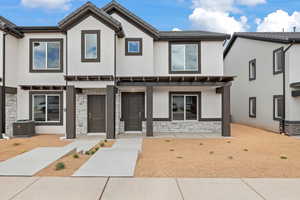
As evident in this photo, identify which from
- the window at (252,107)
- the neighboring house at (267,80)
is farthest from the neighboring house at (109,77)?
the window at (252,107)

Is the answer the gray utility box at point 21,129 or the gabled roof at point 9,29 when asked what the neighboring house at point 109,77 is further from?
the gray utility box at point 21,129

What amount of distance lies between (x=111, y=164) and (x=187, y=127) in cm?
758

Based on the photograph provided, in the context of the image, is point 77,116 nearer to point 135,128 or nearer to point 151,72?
point 135,128

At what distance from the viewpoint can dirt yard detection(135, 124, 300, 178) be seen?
5.23 metres

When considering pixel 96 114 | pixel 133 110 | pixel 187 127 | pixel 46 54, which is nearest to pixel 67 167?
pixel 96 114

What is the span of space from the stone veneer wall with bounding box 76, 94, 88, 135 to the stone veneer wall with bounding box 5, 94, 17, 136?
12.0ft

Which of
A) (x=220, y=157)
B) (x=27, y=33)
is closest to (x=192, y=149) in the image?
(x=220, y=157)

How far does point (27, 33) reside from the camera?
38.3 feet

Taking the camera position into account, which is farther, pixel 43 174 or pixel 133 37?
pixel 133 37

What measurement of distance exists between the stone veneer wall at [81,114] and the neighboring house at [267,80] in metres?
11.9

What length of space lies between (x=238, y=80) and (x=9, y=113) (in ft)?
56.7

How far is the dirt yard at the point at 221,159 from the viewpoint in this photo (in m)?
5.23

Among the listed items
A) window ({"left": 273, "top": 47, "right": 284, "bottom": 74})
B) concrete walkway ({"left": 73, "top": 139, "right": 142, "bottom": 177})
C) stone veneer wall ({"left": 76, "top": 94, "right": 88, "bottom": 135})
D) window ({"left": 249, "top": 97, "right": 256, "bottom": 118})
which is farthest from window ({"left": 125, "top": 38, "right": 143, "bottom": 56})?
window ({"left": 249, "top": 97, "right": 256, "bottom": 118})
